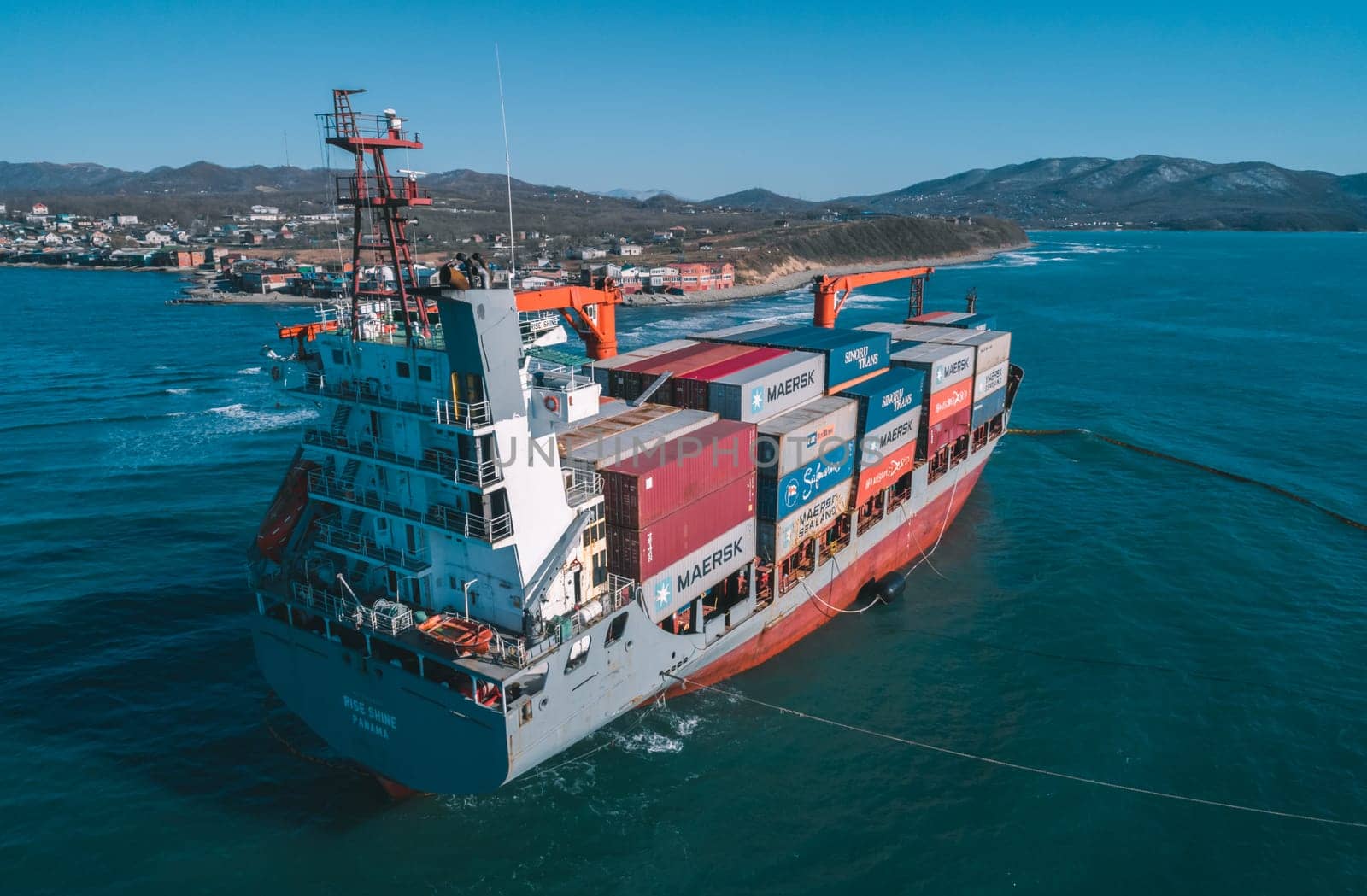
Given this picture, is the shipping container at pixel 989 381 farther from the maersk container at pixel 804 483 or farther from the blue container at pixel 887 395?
the maersk container at pixel 804 483

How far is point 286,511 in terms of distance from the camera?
25812 millimetres

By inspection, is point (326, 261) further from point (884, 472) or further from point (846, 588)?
point (846, 588)

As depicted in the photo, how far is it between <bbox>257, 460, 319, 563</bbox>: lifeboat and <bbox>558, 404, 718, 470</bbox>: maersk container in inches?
331

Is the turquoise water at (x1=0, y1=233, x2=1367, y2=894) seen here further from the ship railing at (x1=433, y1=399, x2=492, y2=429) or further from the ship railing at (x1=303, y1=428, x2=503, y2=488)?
the ship railing at (x1=433, y1=399, x2=492, y2=429)

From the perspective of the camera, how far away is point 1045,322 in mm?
106562

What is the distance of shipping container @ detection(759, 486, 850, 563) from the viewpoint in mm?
29938

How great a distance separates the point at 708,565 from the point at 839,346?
13.8 meters

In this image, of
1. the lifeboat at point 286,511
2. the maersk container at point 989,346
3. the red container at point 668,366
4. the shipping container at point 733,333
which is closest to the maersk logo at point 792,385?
the red container at point 668,366

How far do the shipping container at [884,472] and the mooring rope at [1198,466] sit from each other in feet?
78.9

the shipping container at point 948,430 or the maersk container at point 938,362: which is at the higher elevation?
the maersk container at point 938,362

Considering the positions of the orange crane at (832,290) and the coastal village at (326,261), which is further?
the coastal village at (326,261)

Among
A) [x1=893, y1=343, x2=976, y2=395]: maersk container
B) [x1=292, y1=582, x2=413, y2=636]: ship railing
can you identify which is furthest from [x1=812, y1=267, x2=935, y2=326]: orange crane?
[x1=292, y1=582, x2=413, y2=636]: ship railing

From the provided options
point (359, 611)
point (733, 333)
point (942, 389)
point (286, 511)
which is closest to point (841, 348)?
point (733, 333)

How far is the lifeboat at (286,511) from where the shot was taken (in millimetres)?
25125
